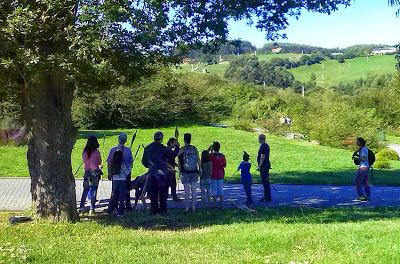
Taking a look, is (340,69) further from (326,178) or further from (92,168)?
(92,168)

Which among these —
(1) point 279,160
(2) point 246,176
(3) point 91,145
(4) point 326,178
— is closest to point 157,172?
(3) point 91,145

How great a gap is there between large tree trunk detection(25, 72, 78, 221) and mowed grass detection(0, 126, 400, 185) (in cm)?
836

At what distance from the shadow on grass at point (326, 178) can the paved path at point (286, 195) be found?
0.73 m

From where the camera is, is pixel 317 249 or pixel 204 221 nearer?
pixel 317 249

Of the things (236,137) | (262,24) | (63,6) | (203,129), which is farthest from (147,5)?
(203,129)

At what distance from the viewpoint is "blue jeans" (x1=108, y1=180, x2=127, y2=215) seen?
37.1 feet

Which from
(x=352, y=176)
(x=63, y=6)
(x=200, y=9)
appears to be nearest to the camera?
(x=63, y=6)

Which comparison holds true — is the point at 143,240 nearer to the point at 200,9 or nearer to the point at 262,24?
the point at 200,9

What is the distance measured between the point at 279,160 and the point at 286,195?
9830mm

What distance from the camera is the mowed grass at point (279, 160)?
18953 mm

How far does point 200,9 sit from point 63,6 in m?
2.55

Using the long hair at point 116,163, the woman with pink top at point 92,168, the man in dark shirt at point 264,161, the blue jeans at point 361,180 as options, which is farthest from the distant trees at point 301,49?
the long hair at point 116,163

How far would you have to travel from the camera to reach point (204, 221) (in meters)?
10.7

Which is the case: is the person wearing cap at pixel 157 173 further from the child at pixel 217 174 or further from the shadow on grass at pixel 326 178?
the shadow on grass at pixel 326 178
